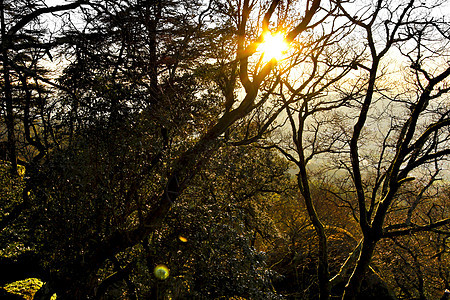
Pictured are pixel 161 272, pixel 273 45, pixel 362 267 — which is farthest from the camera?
pixel 362 267

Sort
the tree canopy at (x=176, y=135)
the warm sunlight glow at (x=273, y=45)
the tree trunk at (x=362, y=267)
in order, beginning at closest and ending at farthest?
the tree canopy at (x=176, y=135)
the warm sunlight glow at (x=273, y=45)
the tree trunk at (x=362, y=267)

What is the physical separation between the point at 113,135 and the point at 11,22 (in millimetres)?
7316

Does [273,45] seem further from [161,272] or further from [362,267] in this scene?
[362,267]

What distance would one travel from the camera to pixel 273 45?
7523mm

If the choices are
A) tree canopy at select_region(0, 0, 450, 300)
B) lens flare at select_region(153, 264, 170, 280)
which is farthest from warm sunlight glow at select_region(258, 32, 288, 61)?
lens flare at select_region(153, 264, 170, 280)

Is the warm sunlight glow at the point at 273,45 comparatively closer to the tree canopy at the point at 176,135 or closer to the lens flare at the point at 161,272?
the tree canopy at the point at 176,135

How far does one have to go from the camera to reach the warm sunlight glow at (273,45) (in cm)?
743

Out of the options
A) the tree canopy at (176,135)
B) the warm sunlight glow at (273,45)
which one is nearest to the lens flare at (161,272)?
the tree canopy at (176,135)

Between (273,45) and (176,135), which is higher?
(273,45)

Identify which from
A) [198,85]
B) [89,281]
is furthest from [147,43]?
[89,281]

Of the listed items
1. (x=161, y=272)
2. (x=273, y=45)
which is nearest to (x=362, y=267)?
(x=161, y=272)

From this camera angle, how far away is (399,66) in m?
9.50

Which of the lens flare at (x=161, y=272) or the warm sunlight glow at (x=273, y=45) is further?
the warm sunlight glow at (x=273, y=45)

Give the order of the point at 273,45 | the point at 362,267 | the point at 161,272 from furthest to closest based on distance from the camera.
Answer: the point at 362,267
the point at 273,45
the point at 161,272
